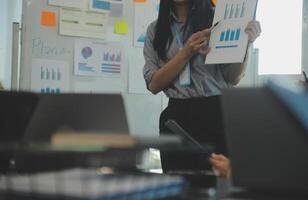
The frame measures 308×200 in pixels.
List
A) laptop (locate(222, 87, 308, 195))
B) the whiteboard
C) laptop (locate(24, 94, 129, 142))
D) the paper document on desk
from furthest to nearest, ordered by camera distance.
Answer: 1. the whiteboard
2. laptop (locate(24, 94, 129, 142))
3. laptop (locate(222, 87, 308, 195))
4. the paper document on desk

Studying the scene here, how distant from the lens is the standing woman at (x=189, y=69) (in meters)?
1.80

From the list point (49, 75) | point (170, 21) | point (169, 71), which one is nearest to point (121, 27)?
point (49, 75)

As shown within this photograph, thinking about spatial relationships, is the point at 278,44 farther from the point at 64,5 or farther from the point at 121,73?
the point at 64,5

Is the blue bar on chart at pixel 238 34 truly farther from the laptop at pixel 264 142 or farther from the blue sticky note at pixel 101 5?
the blue sticky note at pixel 101 5

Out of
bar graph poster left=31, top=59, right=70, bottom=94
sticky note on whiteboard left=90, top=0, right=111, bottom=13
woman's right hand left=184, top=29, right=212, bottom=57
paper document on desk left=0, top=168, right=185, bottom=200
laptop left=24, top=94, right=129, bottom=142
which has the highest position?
sticky note on whiteboard left=90, top=0, right=111, bottom=13

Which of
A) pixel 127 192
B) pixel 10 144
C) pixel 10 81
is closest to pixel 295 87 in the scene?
pixel 127 192

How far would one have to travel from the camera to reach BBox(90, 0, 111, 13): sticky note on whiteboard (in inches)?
123

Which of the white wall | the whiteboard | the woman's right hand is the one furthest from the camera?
the white wall

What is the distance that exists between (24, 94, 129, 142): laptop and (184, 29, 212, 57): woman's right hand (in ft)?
3.07

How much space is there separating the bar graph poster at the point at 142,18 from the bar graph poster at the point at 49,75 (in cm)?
58

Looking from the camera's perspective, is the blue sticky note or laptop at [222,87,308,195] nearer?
laptop at [222,87,308,195]

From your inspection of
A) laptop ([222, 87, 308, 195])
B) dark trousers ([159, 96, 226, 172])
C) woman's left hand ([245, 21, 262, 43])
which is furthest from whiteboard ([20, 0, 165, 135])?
laptop ([222, 87, 308, 195])

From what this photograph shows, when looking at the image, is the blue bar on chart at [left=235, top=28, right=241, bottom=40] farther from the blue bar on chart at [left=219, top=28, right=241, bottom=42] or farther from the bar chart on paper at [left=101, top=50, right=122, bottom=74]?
the bar chart on paper at [left=101, top=50, right=122, bottom=74]

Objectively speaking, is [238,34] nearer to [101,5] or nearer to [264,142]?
[264,142]
